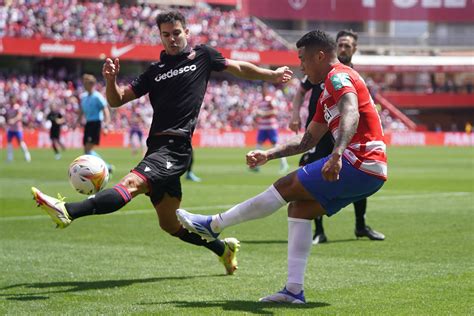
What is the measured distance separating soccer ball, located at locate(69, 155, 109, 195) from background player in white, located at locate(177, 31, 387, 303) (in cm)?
123

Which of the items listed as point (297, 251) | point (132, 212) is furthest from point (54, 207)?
point (132, 212)

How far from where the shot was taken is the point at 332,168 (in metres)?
6.41

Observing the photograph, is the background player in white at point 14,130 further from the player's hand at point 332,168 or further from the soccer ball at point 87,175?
the player's hand at point 332,168

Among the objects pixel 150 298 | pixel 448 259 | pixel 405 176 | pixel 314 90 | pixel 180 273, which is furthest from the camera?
pixel 405 176

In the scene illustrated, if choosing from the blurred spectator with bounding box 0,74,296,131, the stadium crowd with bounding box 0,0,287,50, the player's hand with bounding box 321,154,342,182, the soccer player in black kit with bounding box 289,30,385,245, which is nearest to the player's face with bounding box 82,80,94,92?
the soccer player in black kit with bounding box 289,30,385,245

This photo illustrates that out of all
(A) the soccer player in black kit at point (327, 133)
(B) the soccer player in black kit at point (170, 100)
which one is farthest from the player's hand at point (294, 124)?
(B) the soccer player in black kit at point (170, 100)

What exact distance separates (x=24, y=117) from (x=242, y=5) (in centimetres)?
3359

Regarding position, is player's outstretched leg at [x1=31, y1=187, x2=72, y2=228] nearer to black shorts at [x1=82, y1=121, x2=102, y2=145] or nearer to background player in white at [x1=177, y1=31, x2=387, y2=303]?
background player in white at [x1=177, y1=31, x2=387, y2=303]

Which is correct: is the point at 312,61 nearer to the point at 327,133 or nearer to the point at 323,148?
the point at 327,133

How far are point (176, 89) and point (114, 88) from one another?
561mm

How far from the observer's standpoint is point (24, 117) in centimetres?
4619

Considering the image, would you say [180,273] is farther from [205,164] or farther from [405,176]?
[205,164]

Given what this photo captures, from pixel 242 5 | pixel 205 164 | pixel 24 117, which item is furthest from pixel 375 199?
pixel 242 5

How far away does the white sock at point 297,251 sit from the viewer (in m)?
7.02
